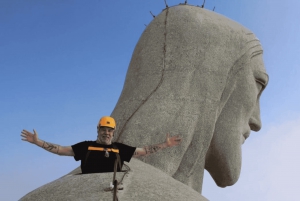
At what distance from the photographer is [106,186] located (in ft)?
10.3

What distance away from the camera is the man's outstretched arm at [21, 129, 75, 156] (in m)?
3.49

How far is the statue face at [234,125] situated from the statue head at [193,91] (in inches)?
0.5

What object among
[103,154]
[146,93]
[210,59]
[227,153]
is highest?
[210,59]

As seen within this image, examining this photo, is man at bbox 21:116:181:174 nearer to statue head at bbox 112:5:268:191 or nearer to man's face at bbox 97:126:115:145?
man's face at bbox 97:126:115:145

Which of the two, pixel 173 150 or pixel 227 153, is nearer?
pixel 173 150

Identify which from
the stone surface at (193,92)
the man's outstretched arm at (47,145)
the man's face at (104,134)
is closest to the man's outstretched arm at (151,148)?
the man's face at (104,134)

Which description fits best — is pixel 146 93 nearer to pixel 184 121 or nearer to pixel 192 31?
pixel 184 121

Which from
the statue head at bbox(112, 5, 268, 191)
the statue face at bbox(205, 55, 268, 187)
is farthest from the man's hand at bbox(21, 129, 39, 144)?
the statue face at bbox(205, 55, 268, 187)

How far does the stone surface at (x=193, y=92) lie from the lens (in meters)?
5.13

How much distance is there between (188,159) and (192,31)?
1600 mm

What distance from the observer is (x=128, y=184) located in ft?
10.8

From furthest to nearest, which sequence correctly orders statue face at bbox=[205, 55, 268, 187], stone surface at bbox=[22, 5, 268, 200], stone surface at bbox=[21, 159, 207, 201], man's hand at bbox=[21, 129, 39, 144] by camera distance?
statue face at bbox=[205, 55, 268, 187], stone surface at bbox=[22, 5, 268, 200], man's hand at bbox=[21, 129, 39, 144], stone surface at bbox=[21, 159, 207, 201]

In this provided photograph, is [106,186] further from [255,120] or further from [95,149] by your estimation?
[255,120]

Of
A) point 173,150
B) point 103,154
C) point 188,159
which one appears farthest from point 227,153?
point 103,154
